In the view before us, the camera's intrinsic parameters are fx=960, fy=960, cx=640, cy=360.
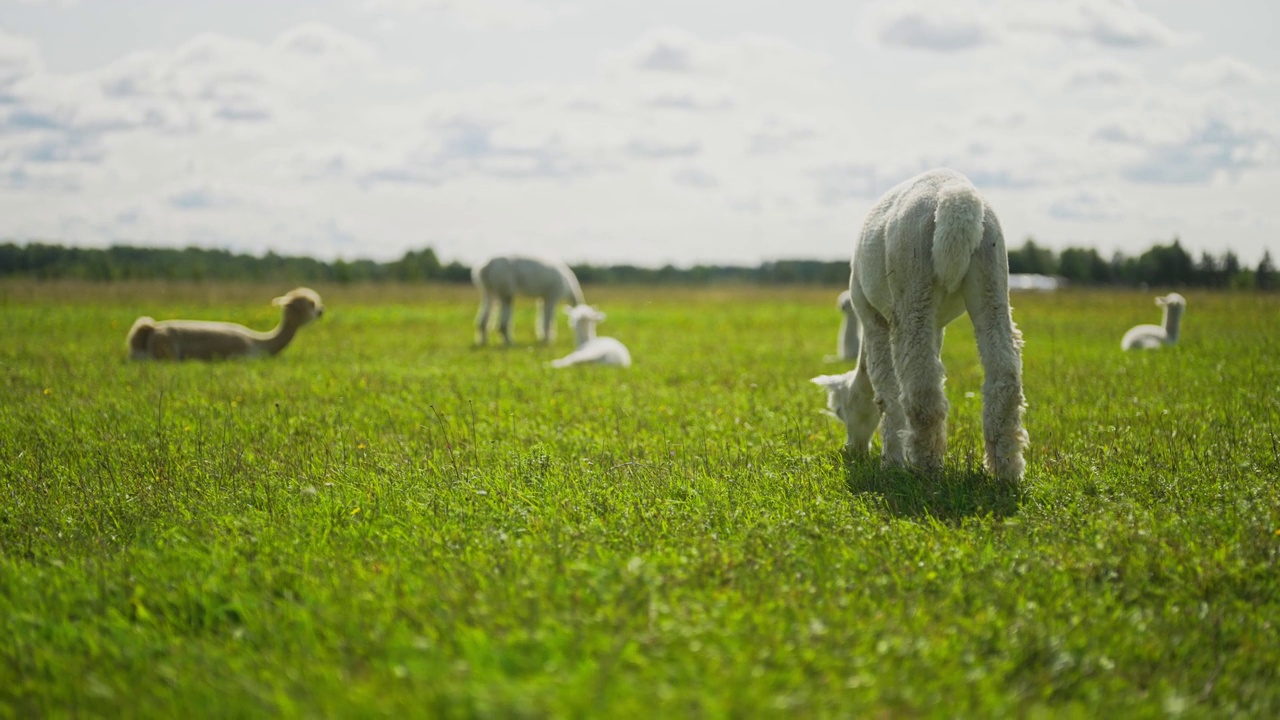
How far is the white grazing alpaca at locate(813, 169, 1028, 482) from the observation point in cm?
599

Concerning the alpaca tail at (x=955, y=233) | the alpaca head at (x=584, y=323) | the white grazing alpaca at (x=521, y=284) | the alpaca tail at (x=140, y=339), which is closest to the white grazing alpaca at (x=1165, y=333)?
the alpaca head at (x=584, y=323)

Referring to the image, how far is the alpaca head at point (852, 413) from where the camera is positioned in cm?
759

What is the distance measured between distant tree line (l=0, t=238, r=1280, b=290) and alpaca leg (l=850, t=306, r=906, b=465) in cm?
3067

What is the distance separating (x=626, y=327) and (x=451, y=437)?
1822cm

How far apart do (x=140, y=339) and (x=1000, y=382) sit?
13.7m

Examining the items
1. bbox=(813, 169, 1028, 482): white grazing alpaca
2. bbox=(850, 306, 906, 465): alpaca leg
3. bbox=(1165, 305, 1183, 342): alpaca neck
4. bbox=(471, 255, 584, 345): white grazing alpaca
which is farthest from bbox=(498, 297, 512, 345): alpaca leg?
bbox=(813, 169, 1028, 482): white grazing alpaca

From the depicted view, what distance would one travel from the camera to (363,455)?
7.49m

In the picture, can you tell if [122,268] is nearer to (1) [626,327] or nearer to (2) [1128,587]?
(1) [626,327]

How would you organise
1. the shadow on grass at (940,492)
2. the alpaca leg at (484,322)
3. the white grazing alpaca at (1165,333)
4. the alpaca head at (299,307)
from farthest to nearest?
1. the alpaca leg at (484,322)
2. the alpaca head at (299,307)
3. the white grazing alpaca at (1165,333)
4. the shadow on grass at (940,492)

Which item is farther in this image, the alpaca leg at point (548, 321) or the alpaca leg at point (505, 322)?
the alpaca leg at point (548, 321)

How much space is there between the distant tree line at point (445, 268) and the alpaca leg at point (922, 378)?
31339mm

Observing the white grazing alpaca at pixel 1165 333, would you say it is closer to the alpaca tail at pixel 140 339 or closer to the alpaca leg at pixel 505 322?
the alpaca leg at pixel 505 322

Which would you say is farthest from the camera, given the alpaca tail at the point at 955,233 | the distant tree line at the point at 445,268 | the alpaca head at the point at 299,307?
the distant tree line at the point at 445,268

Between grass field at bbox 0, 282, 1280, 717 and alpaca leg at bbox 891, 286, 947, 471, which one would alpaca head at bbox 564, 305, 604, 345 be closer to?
grass field at bbox 0, 282, 1280, 717
